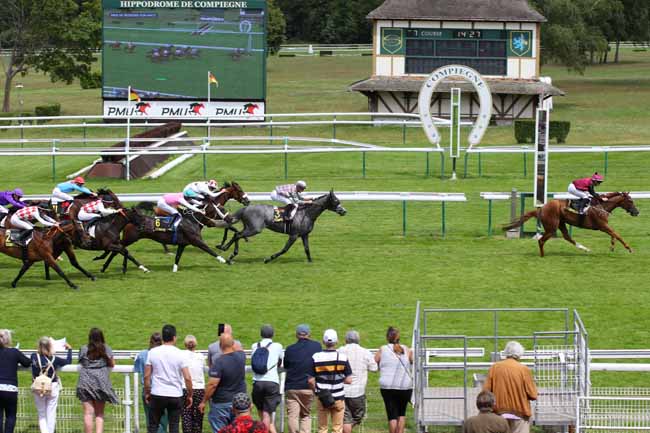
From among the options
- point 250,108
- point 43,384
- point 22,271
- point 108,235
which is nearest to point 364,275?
point 108,235

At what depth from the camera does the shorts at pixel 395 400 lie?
10.9 metres

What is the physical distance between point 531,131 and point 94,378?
87.8 feet

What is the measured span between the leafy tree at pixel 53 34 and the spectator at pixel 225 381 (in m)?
39.8

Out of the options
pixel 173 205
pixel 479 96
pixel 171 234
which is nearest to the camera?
pixel 171 234

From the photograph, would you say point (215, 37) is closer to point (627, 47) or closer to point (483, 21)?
point (483, 21)

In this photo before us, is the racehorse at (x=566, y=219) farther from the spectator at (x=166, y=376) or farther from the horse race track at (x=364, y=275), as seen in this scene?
the spectator at (x=166, y=376)

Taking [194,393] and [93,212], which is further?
[93,212]

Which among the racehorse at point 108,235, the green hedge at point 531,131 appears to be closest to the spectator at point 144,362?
the racehorse at point 108,235

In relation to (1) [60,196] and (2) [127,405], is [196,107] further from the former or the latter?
(2) [127,405]

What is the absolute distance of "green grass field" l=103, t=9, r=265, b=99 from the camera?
1529 inches

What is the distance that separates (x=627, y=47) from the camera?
3191 inches

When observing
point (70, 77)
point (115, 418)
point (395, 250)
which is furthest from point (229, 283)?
point (70, 77)

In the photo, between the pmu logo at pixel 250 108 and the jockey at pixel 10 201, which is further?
the pmu logo at pixel 250 108

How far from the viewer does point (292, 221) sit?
20.1 metres
